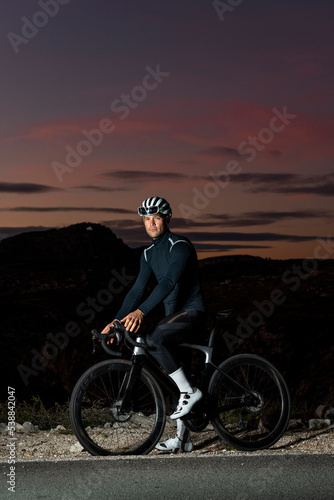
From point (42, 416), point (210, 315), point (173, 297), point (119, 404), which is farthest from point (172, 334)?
point (210, 315)

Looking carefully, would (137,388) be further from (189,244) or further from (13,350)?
(13,350)

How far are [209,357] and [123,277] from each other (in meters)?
9.47

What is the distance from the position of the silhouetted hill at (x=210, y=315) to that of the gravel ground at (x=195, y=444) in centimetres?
171

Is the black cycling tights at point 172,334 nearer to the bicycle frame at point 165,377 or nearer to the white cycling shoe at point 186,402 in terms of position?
the bicycle frame at point 165,377

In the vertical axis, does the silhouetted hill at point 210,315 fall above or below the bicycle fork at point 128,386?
above

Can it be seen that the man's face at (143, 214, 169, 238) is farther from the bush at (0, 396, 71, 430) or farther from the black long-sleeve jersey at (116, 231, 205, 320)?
the bush at (0, 396, 71, 430)

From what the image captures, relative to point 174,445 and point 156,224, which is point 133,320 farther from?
point 174,445

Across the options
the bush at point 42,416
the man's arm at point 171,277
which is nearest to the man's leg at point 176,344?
the man's arm at point 171,277

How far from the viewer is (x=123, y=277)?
1541 cm

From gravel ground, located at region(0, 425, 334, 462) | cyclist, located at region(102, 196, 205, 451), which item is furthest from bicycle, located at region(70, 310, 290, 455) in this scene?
gravel ground, located at region(0, 425, 334, 462)

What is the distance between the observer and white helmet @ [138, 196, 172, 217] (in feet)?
19.2

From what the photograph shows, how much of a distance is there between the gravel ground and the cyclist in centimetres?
Result: 71

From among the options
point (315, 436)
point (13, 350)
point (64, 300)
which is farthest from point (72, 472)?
point (64, 300)

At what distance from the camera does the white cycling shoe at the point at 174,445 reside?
6.12m
